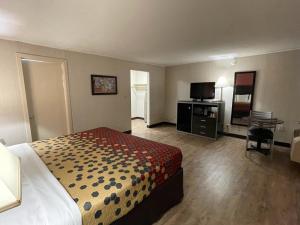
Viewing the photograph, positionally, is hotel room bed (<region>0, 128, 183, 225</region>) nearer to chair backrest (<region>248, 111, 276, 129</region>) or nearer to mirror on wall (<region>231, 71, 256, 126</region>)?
chair backrest (<region>248, 111, 276, 129</region>)

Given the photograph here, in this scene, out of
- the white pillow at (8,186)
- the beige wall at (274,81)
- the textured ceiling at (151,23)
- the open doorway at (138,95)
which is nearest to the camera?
the white pillow at (8,186)

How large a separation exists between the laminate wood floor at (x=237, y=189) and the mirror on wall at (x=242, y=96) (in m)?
0.99

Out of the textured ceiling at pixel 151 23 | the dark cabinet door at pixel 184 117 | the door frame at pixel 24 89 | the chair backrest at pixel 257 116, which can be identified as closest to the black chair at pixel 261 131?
the chair backrest at pixel 257 116

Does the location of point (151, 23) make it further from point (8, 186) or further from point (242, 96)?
point (242, 96)

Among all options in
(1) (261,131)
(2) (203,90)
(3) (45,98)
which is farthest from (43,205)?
(2) (203,90)

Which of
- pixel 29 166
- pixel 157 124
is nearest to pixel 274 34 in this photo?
pixel 29 166

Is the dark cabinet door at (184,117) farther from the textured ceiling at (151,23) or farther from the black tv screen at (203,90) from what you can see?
the textured ceiling at (151,23)

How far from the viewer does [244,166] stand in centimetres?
277

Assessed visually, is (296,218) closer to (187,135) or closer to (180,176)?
(180,176)

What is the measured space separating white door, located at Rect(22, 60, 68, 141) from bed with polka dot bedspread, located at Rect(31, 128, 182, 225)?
1127 mm

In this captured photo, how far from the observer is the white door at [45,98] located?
115 inches

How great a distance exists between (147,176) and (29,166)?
46.6 inches

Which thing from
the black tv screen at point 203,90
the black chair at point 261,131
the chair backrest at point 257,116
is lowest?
the black chair at point 261,131

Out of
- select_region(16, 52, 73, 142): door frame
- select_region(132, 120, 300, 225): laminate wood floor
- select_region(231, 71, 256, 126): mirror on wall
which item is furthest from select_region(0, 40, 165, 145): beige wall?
select_region(231, 71, 256, 126): mirror on wall
